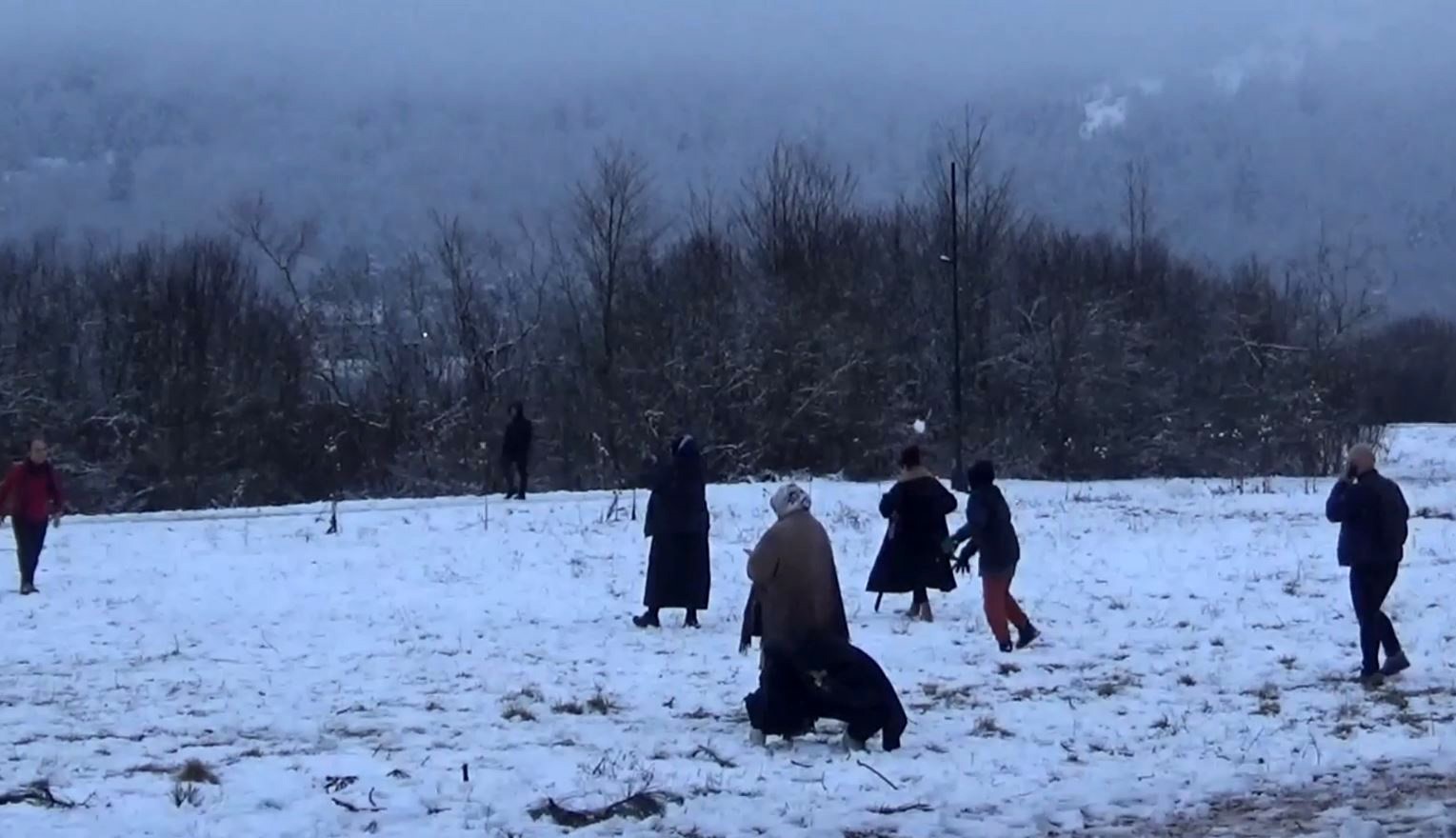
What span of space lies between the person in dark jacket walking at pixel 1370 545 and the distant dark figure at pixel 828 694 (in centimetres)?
432

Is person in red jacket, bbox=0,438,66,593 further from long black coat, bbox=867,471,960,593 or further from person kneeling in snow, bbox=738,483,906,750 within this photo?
person kneeling in snow, bbox=738,483,906,750

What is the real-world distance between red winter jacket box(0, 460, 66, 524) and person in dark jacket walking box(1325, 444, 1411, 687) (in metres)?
13.9

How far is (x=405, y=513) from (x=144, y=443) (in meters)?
29.4

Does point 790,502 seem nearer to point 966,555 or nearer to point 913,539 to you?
point 966,555

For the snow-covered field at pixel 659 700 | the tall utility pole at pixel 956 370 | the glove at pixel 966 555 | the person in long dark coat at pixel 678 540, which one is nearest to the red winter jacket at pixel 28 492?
the snow-covered field at pixel 659 700

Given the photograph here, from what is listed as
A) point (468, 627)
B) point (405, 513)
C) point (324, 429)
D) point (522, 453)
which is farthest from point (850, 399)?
point (468, 627)

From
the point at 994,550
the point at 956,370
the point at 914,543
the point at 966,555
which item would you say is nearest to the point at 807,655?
the point at 994,550

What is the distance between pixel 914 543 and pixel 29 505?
1010cm

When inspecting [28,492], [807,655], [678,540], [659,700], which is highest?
[28,492]

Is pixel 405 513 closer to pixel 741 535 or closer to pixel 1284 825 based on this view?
pixel 741 535

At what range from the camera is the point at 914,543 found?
1627cm

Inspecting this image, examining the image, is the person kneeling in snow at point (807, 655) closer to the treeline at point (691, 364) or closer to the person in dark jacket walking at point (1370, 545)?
the person in dark jacket walking at point (1370, 545)

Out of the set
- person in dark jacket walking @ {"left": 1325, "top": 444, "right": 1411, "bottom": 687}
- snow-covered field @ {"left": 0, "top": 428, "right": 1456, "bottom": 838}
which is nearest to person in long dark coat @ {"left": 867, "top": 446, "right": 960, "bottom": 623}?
snow-covered field @ {"left": 0, "top": 428, "right": 1456, "bottom": 838}

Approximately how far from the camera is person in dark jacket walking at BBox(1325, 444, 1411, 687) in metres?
12.8
